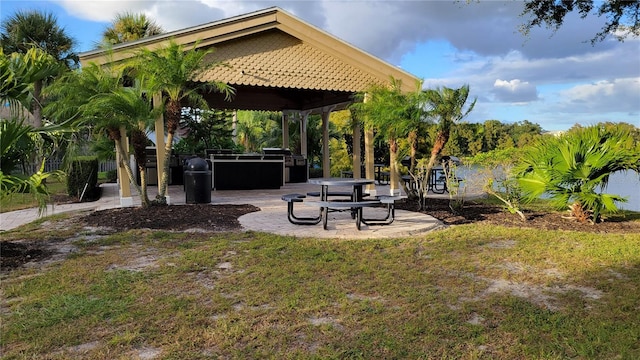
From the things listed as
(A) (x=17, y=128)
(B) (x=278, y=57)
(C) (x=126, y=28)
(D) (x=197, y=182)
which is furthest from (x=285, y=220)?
(C) (x=126, y=28)

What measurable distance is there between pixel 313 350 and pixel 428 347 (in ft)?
2.70

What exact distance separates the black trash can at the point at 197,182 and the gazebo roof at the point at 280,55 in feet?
6.77

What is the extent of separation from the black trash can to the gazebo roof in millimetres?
2063

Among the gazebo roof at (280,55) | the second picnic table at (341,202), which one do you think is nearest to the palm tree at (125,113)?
the gazebo roof at (280,55)

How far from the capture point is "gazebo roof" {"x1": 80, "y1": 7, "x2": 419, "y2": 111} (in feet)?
33.5

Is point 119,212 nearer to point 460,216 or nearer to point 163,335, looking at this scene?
point 163,335

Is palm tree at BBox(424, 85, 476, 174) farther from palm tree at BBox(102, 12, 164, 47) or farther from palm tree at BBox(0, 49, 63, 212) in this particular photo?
palm tree at BBox(102, 12, 164, 47)

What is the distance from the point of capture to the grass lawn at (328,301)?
3160 mm

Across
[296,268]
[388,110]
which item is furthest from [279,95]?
[296,268]

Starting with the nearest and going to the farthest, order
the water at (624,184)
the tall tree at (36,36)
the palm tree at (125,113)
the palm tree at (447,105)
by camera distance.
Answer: the palm tree at (125,113) < the water at (624,184) < the palm tree at (447,105) < the tall tree at (36,36)

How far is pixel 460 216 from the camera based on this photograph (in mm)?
8719

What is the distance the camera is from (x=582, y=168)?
24.9 ft

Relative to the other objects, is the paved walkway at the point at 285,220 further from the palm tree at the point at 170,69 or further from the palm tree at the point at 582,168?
the palm tree at the point at 170,69

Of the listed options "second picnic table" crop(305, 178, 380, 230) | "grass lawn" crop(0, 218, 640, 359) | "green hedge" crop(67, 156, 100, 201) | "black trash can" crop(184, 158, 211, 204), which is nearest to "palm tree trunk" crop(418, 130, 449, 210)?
"second picnic table" crop(305, 178, 380, 230)
